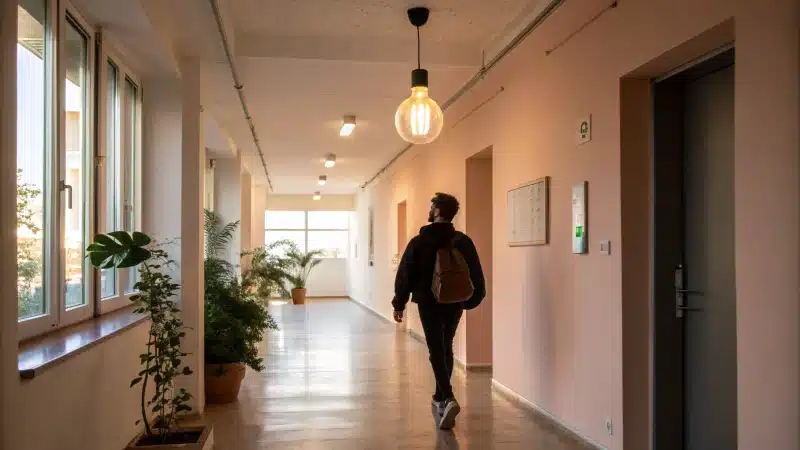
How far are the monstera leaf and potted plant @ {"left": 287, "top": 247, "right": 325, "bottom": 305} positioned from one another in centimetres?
1381

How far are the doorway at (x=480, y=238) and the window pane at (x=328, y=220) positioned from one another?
41.7 ft

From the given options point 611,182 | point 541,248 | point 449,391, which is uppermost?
point 611,182

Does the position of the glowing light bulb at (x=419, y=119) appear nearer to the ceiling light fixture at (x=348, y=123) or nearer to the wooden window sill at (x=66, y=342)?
the wooden window sill at (x=66, y=342)

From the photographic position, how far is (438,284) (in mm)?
4578

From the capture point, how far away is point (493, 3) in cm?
470

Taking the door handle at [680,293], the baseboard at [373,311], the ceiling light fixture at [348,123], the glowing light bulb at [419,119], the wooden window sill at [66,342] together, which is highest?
the ceiling light fixture at [348,123]

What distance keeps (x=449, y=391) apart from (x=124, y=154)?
9.28ft

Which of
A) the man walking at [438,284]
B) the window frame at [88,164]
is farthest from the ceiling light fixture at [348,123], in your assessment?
the window frame at [88,164]

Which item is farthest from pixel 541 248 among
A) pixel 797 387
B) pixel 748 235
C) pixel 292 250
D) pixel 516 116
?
pixel 292 250

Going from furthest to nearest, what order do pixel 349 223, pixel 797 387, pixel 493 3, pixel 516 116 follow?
pixel 349 223
pixel 516 116
pixel 493 3
pixel 797 387

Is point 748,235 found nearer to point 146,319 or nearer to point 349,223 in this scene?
point 146,319

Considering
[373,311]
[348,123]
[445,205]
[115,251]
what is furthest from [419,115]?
[373,311]

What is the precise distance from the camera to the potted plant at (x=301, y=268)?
1722 centimetres

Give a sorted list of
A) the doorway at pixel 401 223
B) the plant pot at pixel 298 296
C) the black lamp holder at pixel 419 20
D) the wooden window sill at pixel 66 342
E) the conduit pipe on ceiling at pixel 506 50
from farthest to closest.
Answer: the plant pot at pixel 298 296 → the doorway at pixel 401 223 → the black lamp holder at pixel 419 20 → the conduit pipe on ceiling at pixel 506 50 → the wooden window sill at pixel 66 342
